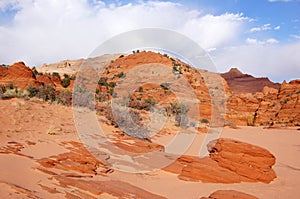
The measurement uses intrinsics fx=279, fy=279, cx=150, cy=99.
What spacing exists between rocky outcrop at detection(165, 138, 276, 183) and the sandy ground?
0.90 feet

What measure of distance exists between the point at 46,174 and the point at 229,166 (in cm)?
517

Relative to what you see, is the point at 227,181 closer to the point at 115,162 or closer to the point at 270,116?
the point at 115,162

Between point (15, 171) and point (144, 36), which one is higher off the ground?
point (144, 36)

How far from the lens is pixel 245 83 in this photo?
7444 cm

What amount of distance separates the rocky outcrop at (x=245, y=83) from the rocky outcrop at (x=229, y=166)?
60209 millimetres

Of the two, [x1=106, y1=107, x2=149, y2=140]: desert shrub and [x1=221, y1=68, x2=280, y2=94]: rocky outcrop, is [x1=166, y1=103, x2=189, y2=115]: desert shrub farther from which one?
[x1=221, y1=68, x2=280, y2=94]: rocky outcrop

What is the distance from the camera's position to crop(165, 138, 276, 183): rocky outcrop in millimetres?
7703

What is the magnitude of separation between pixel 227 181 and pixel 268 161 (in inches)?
66.8

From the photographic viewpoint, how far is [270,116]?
1151 inches

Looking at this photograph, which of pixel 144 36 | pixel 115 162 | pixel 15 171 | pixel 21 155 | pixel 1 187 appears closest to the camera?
pixel 1 187

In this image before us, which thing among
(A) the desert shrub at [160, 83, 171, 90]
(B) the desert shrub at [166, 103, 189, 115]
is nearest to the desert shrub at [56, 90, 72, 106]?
(B) the desert shrub at [166, 103, 189, 115]

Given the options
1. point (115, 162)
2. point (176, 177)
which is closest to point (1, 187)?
point (115, 162)

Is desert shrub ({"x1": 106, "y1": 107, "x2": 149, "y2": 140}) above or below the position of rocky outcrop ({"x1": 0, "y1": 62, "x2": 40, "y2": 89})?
below

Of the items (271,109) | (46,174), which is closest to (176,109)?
(271,109)
